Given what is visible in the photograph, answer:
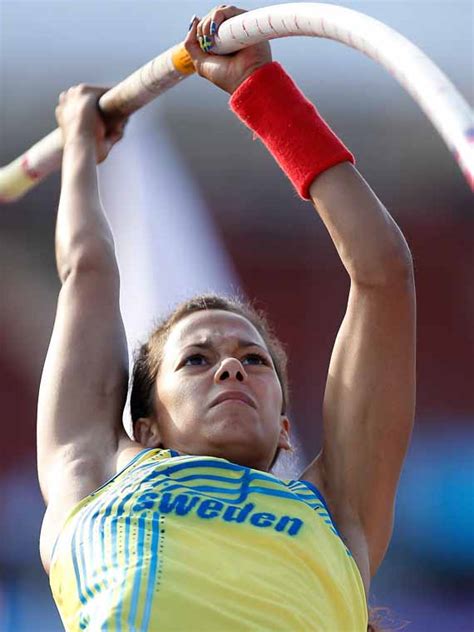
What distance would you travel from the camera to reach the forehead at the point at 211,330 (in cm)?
187

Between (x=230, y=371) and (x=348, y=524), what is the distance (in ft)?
0.98

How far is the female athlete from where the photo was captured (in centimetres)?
155

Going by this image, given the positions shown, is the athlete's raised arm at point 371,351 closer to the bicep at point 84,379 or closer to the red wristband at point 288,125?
the red wristband at point 288,125

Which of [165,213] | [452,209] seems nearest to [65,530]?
[165,213]

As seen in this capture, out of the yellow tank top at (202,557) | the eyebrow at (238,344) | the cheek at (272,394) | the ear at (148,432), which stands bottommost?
the yellow tank top at (202,557)

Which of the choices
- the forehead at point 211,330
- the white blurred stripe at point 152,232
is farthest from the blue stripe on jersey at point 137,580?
the white blurred stripe at point 152,232

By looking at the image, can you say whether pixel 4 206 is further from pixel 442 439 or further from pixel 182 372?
pixel 182 372

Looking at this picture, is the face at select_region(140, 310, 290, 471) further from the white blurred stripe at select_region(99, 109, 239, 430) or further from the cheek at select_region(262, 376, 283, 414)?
the white blurred stripe at select_region(99, 109, 239, 430)

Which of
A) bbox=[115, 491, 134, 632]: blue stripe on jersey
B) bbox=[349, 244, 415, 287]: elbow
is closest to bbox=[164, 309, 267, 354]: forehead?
bbox=[349, 244, 415, 287]: elbow

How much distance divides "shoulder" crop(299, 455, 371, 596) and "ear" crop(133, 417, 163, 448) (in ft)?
0.84

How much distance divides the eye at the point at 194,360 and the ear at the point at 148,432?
125 millimetres

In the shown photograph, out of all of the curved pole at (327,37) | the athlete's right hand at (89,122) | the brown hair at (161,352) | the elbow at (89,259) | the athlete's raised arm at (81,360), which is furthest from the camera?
the athlete's right hand at (89,122)

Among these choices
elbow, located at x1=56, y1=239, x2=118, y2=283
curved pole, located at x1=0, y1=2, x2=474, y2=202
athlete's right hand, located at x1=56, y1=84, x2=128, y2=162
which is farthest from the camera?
athlete's right hand, located at x1=56, y1=84, x2=128, y2=162

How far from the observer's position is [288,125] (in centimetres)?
179
